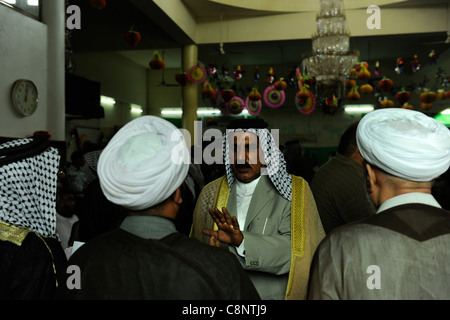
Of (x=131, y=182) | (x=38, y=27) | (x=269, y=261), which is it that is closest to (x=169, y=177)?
(x=131, y=182)

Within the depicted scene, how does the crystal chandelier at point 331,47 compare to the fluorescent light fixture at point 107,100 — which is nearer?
the crystal chandelier at point 331,47

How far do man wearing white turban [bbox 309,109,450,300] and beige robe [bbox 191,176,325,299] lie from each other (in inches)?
24.3

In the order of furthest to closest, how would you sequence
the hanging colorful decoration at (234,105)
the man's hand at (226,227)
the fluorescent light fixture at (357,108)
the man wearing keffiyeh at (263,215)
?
the fluorescent light fixture at (357,108) < the hanging colorful decoration at (234,105) < the man wearing keffiyeh at (263,215) < the man's hand at (226,227)

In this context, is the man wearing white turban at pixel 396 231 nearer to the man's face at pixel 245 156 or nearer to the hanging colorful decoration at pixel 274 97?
the man's face at pixel 245 156

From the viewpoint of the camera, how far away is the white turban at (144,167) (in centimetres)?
116

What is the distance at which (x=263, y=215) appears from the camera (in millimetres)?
2086

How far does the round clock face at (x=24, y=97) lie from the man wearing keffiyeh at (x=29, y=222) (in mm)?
2636

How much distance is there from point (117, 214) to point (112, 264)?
4.12 ft

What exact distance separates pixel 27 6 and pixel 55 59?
59cm

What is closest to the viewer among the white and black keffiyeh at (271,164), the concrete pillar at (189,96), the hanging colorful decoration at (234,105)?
the white and black keffiyeh at (271,164)

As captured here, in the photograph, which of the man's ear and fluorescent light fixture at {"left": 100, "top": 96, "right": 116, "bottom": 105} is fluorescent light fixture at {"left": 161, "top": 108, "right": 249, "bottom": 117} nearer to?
fluorescent light fixture at {"left": 100, "top": 96, "right": 116, "bottom": 105}

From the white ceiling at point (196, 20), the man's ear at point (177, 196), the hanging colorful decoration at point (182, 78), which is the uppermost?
the white ceiling at point (196, 20)

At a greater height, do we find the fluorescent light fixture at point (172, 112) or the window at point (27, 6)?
the window at point (27, 6)

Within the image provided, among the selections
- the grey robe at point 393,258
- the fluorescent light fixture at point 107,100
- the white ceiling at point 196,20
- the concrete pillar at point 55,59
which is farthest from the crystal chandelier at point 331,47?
the fluorescent light fixture at point 107,100
